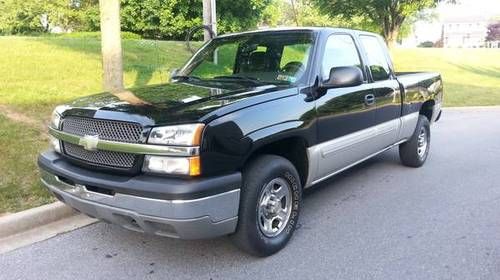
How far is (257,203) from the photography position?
355 centimetres

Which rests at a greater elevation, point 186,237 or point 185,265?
point 186,237

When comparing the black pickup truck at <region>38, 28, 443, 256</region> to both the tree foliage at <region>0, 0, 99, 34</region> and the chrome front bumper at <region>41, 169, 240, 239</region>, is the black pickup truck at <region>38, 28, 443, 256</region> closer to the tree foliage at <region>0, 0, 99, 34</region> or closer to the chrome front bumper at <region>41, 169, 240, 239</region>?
the chrome front bumper at <region>41, 169, 240, 239</region>

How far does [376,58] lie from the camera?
5.64 m

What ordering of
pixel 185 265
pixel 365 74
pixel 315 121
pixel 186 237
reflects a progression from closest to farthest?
pixel 186 237
pixel 185 265
pixel 315 121
pixel 365 74

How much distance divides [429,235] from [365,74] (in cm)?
180

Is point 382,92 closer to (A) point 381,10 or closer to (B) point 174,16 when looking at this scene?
(A) point 381,10

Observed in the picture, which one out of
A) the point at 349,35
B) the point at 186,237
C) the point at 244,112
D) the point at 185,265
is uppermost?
the point at 349,35

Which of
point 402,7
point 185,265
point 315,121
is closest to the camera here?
point 185,265

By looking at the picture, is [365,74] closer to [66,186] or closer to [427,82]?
[427,82]

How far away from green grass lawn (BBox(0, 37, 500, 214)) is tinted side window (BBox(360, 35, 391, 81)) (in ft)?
11.9

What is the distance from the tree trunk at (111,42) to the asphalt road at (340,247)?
3404 millimetres

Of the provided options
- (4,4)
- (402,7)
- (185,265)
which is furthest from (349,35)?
(4,4)

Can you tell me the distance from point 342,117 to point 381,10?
834 inches

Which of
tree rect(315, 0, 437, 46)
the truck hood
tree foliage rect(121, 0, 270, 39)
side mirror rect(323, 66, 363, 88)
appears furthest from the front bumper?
tree foliage rect(121, 0, 270, 39)
